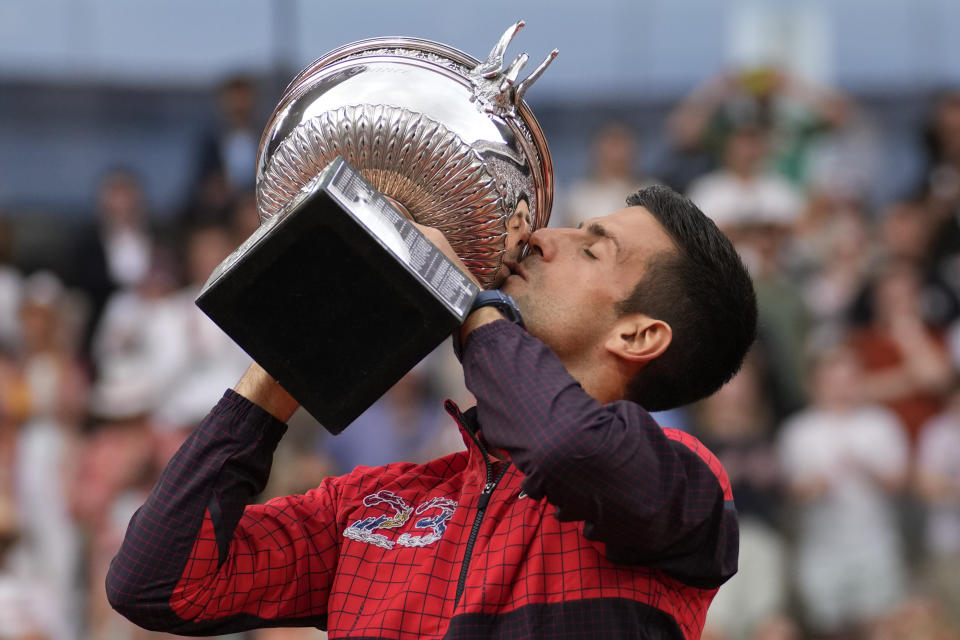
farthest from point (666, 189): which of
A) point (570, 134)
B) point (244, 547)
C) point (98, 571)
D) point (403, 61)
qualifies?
point (570, 134)

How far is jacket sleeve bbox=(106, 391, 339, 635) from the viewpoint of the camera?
2.26 m

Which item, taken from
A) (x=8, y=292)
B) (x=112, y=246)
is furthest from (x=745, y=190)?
(x=8, y=292)

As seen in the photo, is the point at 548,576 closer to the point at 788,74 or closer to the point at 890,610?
the point at 890,610

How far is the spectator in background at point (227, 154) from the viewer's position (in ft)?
22.1

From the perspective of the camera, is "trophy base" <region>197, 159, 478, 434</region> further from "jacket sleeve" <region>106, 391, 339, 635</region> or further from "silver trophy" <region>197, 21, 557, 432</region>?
"jacket sleeve" <region>106, 391, 339, 635</region>

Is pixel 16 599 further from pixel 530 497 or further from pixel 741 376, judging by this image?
pixel 530 497

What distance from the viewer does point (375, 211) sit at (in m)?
2.08

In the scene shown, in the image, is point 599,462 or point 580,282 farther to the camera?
point 580,282

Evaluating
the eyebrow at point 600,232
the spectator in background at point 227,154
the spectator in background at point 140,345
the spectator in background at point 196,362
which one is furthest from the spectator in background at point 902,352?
the eyebrow at point 600,232

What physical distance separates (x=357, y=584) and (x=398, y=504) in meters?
0.18

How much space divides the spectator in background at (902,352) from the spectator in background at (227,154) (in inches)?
118

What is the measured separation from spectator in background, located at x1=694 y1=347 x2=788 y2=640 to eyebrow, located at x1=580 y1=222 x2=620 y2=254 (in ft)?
10.1

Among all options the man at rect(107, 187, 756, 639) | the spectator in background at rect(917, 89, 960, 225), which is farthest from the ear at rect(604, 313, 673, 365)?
the spectator in background at rect(917, 89, 960, 225)

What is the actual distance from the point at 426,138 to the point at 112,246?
16.3ft
